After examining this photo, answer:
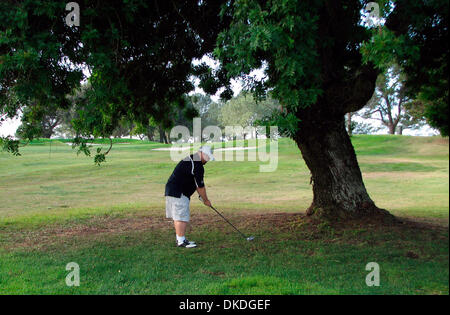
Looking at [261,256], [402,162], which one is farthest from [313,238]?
[402,162]

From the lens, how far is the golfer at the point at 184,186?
22.5 ft

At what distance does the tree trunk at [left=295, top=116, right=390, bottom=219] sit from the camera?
7.83m

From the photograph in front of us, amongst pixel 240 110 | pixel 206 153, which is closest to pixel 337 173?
pixel 206 153

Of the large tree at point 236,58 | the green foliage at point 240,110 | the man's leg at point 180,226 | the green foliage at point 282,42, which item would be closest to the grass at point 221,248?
the man's leg at point 180,226

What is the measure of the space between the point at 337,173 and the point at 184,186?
329cm

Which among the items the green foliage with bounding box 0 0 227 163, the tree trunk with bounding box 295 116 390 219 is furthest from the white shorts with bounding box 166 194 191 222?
the tree trunk with bounding box 295 116 390 219

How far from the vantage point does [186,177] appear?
6.95m

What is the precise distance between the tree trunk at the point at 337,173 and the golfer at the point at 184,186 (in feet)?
7.17

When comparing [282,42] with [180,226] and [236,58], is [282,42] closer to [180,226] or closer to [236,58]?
[236,58]

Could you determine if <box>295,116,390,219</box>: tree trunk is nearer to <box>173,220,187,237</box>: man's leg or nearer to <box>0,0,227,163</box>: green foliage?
<box>173,220,187,237</box>: man's leg

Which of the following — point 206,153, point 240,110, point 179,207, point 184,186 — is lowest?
point 179,207

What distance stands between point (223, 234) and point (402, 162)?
19995 millimetres

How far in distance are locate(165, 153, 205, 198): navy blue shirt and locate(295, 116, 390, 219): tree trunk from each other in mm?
2250
